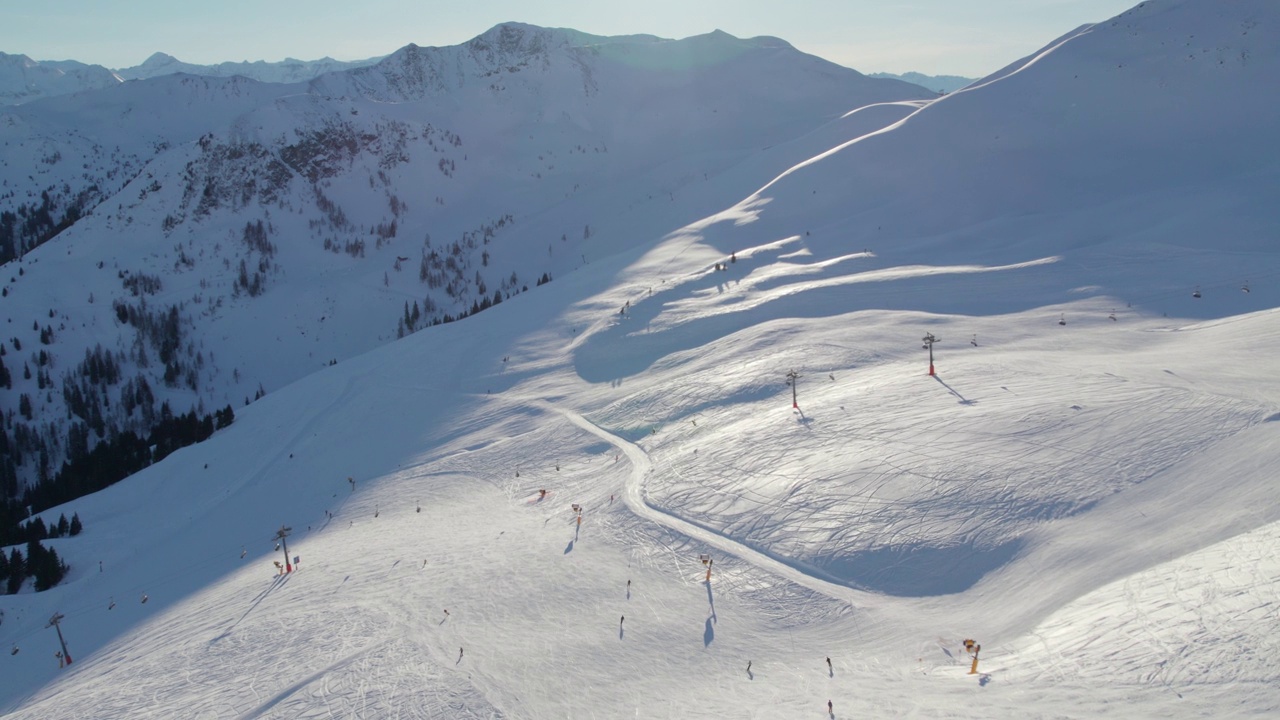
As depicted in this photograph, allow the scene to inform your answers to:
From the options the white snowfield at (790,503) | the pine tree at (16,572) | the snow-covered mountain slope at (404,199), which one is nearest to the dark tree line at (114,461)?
the white snowfield at (790,503)

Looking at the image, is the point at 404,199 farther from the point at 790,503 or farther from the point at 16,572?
the point at 790,503

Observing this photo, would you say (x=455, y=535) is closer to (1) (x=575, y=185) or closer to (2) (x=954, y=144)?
(2) (x=954, y=144)

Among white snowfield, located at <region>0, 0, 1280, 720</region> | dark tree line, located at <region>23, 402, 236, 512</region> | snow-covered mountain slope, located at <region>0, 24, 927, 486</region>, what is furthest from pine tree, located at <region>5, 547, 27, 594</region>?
snow-covered mountain slope, located at <region>0, 24, 927, 486</region>

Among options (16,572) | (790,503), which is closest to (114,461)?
(16,572)

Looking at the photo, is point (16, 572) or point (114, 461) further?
point (114, 461)

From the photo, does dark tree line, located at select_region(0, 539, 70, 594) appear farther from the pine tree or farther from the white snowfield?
the white snowfield

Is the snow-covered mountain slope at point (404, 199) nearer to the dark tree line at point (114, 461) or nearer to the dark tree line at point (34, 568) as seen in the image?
the dark tree line at point (114, 461)

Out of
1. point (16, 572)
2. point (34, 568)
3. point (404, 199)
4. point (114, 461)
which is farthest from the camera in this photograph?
point (404, 199)
